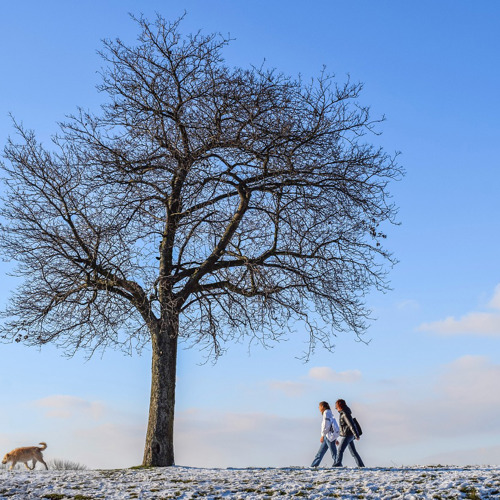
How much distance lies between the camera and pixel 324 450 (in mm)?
16719

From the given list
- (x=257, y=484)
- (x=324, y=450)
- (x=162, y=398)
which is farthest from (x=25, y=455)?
(x=324, y=450)

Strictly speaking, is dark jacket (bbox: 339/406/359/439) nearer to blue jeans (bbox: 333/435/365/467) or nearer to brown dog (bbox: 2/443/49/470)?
blue jeans (bbox: 333/435/365/467)

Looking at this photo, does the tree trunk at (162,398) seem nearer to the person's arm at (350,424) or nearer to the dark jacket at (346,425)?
the dark jacket at (346,425)

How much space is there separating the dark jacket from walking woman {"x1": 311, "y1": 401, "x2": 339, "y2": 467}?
0.55 ft

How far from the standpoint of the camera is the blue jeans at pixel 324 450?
648 inches

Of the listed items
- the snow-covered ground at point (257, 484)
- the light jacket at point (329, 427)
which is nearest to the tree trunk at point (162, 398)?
the snow-covered ground at point (257, 484)

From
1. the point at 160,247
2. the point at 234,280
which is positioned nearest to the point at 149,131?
the point at 160,247

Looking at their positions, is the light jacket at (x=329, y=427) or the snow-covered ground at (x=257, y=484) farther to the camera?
Result: the light jacket at (x=329, y=427)

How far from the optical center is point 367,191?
18391 mm

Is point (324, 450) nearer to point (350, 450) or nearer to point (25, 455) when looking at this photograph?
point (350, 450)

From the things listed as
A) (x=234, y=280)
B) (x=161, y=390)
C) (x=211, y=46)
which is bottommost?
(x=161, y=390)

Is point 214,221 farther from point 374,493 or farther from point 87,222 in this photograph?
point 374,493

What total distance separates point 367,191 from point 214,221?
4623 mm

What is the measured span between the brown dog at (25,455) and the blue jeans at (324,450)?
764cm
